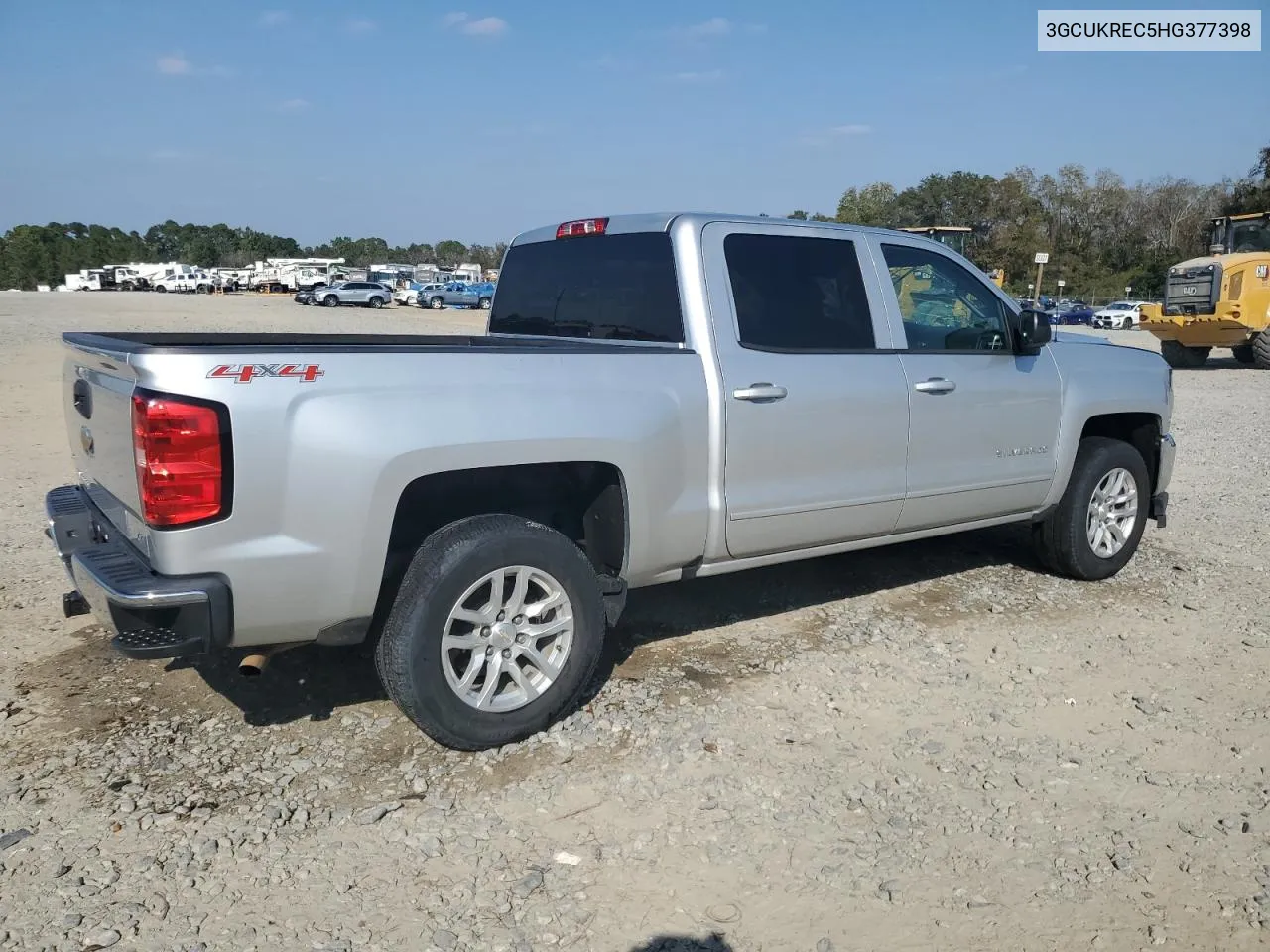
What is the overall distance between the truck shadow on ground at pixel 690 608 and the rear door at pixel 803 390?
0.83m

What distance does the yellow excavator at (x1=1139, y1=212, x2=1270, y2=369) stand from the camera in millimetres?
19906

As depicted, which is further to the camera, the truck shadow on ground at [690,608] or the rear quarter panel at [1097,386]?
the rear quarter panel at [1097,386]

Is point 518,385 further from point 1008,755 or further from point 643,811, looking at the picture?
point 1008,755

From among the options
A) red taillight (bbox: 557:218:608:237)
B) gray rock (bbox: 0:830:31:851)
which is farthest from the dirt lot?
red taillight (bbox: 557:218:608:237)

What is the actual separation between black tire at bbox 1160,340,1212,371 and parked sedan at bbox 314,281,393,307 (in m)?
39.3

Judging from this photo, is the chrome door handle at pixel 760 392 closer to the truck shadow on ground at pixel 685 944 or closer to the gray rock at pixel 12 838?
the truck shadow on ground at pixel 685 944

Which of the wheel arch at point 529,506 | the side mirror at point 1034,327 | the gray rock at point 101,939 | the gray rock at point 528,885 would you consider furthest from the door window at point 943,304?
the gray rock at point 101,939

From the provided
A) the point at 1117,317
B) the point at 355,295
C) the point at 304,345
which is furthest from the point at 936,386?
the point at 355,295

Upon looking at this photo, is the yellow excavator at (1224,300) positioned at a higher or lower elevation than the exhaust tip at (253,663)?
higher

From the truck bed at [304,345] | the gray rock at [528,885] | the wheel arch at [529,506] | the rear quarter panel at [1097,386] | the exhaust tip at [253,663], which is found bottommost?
the gray rock at [528,885]

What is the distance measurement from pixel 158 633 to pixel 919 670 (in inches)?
123

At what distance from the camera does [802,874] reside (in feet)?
10.2

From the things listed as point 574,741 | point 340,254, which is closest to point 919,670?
point 574,741

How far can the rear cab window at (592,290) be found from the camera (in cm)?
447
